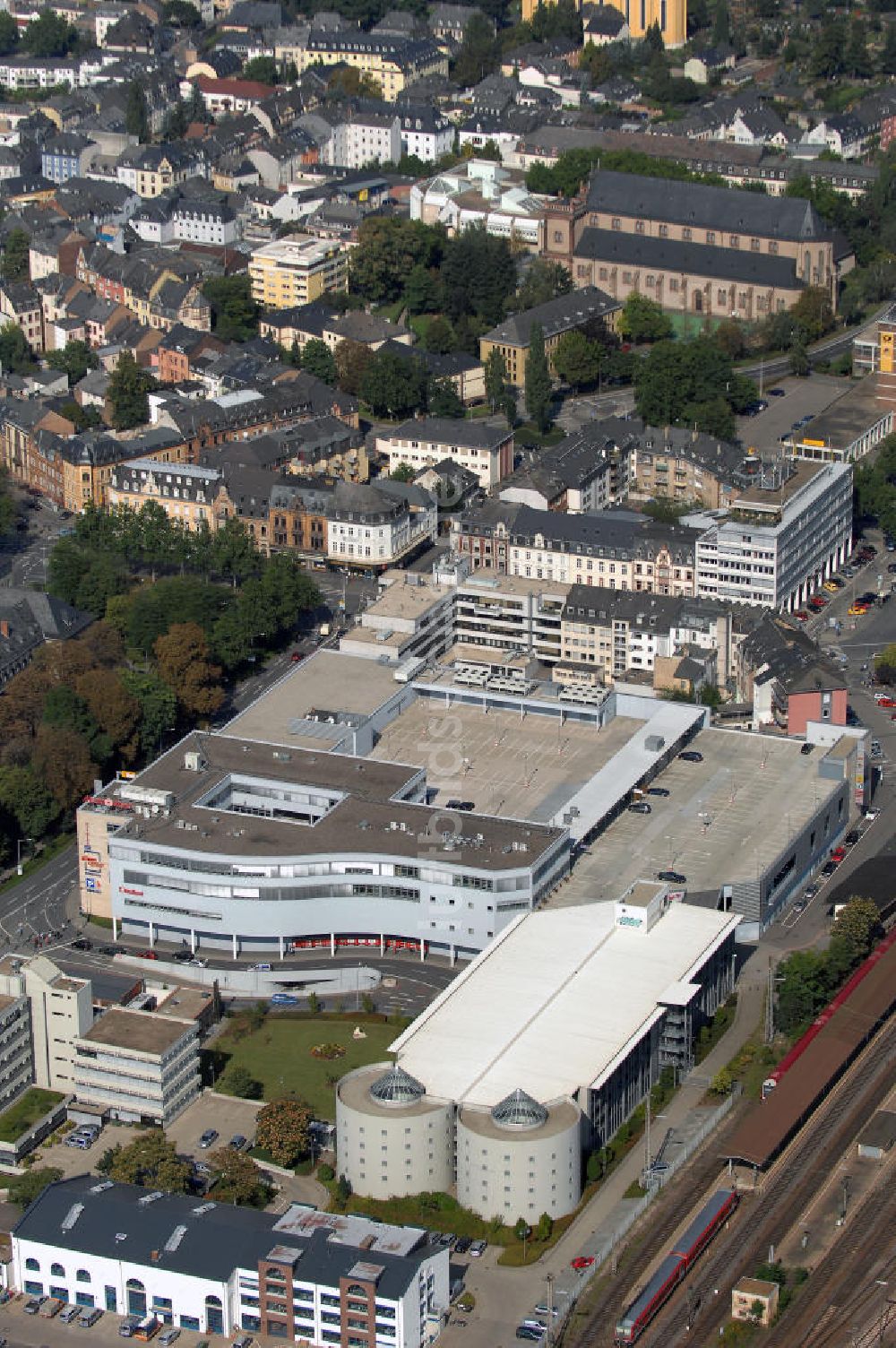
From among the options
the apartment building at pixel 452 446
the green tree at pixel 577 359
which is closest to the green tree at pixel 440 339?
the green tree at pixel 577 359

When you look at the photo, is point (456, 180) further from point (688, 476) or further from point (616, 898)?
point (616, 898)

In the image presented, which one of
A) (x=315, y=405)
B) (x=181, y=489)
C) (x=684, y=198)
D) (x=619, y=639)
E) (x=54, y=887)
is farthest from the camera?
(x=684, y=198)

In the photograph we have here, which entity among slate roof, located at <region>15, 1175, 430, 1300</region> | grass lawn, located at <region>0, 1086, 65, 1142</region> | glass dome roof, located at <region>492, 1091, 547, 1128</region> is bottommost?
grass lawn, located at <region>0, 1086, 65, 1142</region>

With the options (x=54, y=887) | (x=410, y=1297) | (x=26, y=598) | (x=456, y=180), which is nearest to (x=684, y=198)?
(x=456, y=180)

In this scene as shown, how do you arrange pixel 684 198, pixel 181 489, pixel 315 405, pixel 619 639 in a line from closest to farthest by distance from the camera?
pixel 619 639
pixel 181 489
pixel 315 405
pixel 684 198

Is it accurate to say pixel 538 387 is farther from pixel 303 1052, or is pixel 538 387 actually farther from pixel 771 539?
pixel 303 1052

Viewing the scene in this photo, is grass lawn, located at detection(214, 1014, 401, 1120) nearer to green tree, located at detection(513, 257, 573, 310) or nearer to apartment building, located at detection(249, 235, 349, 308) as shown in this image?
green tree, located at detection(513, 257, 573, 310)

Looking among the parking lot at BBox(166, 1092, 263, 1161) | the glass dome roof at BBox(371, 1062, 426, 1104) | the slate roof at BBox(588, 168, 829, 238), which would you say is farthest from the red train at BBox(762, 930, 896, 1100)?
the slate roof at BBox(588, 168, 829, 238)
